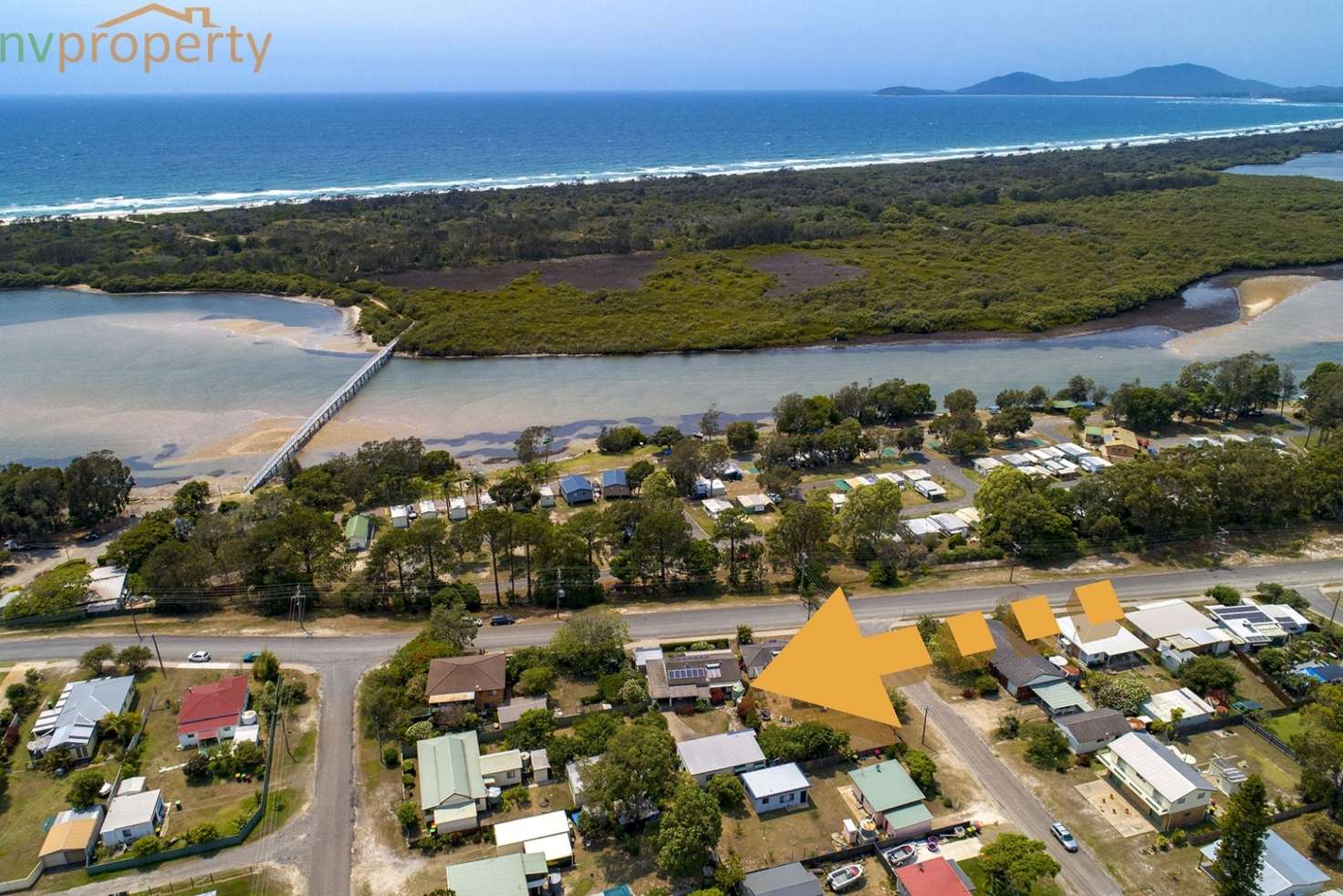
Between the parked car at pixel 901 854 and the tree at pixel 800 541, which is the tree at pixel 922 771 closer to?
the parked car at pixel 901 854

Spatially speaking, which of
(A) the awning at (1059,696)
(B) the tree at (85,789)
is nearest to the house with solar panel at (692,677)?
(A) the awning at (1059,696)

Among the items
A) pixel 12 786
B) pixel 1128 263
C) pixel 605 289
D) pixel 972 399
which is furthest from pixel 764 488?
pixel 1128 263

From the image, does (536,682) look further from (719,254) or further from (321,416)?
(719,254)

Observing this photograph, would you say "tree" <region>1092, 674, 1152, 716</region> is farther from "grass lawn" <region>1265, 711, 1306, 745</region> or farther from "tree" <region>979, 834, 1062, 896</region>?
"tree" <region>979, 834, 1062, 896</region>

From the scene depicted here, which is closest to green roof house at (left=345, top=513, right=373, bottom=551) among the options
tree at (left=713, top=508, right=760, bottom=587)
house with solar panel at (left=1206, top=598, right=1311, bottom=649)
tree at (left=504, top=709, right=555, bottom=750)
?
tree at (left=504, top=709, right=555, bottom=750)

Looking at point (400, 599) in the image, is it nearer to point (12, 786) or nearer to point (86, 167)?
point (12, 786)
